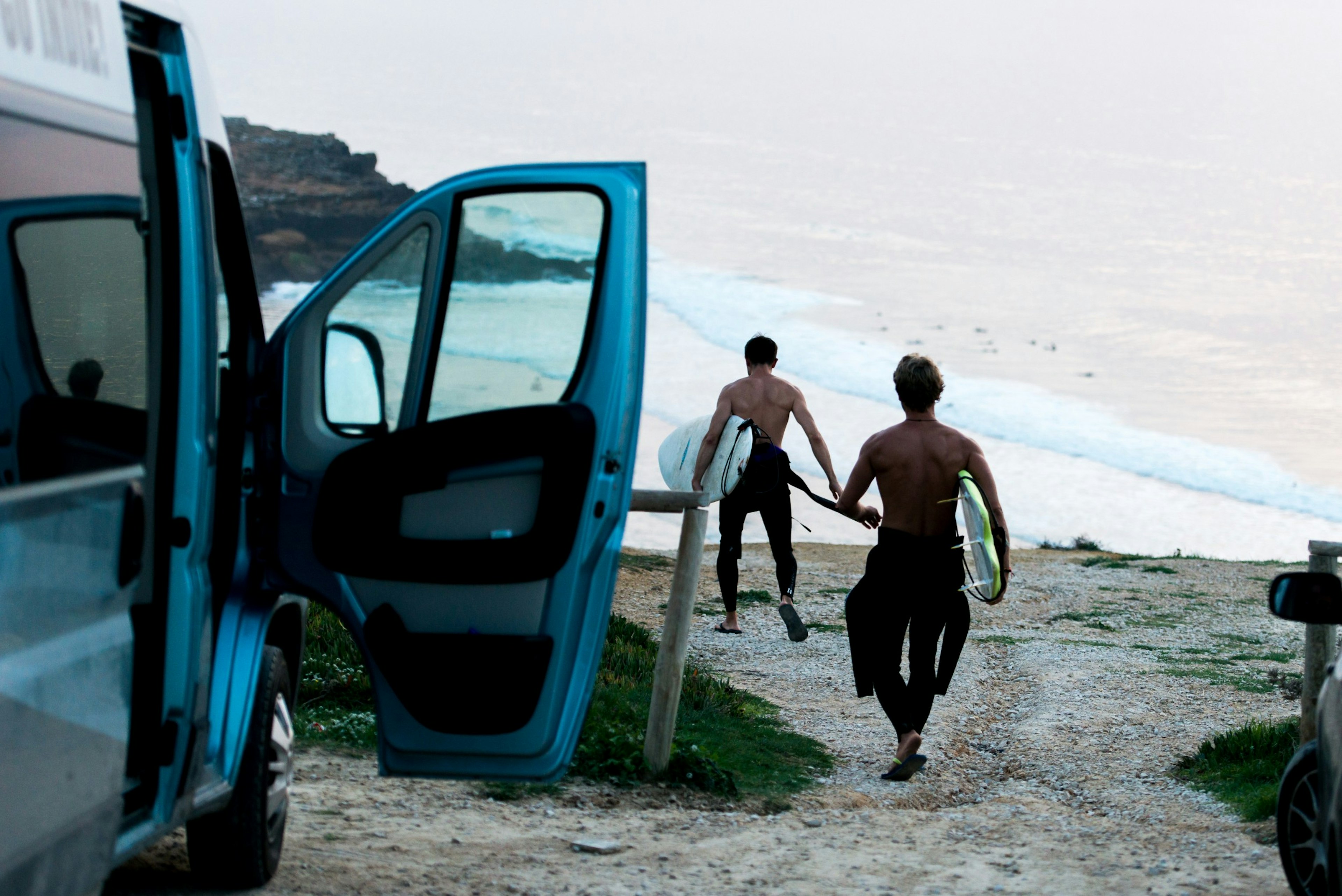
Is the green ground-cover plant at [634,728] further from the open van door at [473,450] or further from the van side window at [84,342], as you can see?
the van side window at [84,342]

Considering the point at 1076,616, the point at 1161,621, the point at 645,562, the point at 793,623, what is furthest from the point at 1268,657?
the point at 645,562

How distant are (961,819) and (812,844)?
35.2 inches

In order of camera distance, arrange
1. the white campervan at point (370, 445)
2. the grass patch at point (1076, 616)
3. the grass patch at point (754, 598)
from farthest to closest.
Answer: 1. the grass patch at point (1076, 616)
2. the grass patch at point (754, 598)
3. the white campervan at point (370, 445)

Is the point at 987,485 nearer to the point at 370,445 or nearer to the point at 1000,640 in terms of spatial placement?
the point at 370,445

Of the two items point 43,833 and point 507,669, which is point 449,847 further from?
point 43,833

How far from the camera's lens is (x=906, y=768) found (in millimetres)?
6855

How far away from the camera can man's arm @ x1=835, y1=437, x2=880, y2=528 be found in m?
6.65

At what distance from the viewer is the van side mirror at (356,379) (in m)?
3.86

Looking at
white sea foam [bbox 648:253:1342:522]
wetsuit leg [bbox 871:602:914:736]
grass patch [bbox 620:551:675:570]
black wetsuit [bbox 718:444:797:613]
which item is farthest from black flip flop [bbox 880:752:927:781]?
white sea foam [bbox 648:253:1342:522]

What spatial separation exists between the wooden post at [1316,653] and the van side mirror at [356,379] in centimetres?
409

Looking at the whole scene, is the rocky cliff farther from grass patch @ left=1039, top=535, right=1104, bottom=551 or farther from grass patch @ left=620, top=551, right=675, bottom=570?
grass patch @ left=620, top=551, right=675, bottom=570

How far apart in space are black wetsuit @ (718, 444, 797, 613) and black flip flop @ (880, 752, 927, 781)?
2.85 m

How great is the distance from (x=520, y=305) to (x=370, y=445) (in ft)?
1.82

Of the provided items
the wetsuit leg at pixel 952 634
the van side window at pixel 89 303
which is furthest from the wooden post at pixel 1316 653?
the van side window at pixel 89 303
